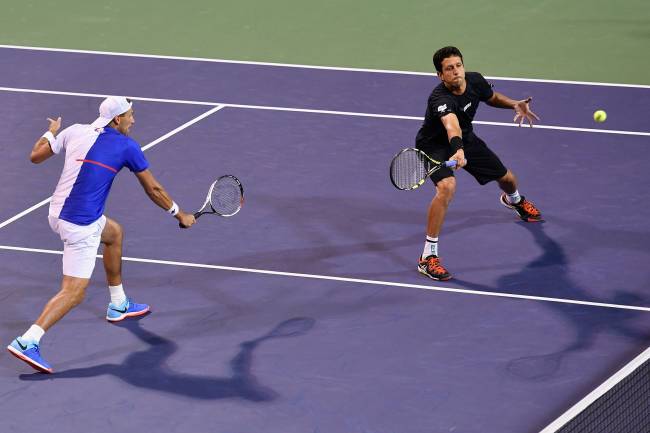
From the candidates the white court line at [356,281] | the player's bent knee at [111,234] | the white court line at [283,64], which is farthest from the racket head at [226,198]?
the white court line at [283,64]

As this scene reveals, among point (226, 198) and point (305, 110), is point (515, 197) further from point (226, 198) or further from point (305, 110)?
point (305, 110)

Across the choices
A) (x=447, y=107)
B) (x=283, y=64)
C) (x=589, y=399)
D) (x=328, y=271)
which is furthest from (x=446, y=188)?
(x=283, y=64)

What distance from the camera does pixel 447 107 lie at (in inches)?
424

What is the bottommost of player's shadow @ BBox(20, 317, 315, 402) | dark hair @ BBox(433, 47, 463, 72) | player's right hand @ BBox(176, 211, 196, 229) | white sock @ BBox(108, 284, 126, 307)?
player's shadow @ BBox(20, 317, 315, 402)

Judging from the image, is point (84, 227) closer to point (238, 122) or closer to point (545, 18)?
point (238, 122)

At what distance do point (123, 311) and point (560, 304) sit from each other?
3.55 m

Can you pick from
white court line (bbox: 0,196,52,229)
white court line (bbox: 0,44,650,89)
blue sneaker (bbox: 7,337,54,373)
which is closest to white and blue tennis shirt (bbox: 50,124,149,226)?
blue sneaker (bbox: 7,337,54,373)

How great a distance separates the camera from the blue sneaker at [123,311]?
1005 centimetres

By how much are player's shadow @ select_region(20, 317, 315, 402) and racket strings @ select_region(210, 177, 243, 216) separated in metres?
1.07

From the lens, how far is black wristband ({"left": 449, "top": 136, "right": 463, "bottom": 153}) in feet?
34.1

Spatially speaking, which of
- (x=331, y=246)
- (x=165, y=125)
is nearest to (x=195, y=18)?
(x=165, y=125)

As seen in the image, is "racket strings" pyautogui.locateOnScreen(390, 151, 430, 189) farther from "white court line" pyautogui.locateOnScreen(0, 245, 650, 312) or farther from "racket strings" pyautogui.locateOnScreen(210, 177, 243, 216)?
"racket strings" pyautogui.locateOnScreen(210, 177, 243, 216)

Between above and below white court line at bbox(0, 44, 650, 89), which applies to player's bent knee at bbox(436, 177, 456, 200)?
below

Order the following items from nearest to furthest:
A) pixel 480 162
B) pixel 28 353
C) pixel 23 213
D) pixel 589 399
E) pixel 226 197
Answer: pixel 589 399 < pixel 28 353 < pixel 226 197 < pixel 480 162 < pixel 23 213
